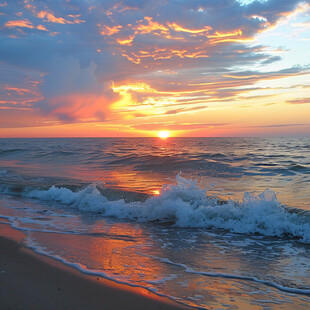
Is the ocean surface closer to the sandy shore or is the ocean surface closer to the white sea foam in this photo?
the white sea foam

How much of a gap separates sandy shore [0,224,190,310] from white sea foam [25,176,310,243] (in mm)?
4380

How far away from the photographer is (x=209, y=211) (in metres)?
8.50

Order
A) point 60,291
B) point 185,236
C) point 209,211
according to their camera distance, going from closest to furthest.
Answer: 1. point 60,291
2. point 185,236
3. point 209,211

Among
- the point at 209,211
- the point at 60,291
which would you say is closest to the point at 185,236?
the point at 209,211

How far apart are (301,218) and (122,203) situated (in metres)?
5.12

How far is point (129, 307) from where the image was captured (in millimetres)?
3393

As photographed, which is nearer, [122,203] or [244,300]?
[244,300]

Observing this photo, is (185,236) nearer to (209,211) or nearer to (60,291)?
(209,211)

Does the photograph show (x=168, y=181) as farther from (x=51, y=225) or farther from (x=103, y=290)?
(x=103, y=290)

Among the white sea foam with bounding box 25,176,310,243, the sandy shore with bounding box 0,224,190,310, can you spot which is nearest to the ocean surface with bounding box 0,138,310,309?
the white sea foam with bounding box 25,176,310,243

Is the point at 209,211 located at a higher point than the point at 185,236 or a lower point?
higher

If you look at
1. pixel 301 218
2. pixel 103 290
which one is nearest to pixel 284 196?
pixel 301 218

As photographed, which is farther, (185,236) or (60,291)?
(185,236)

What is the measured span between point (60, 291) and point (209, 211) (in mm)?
5442
